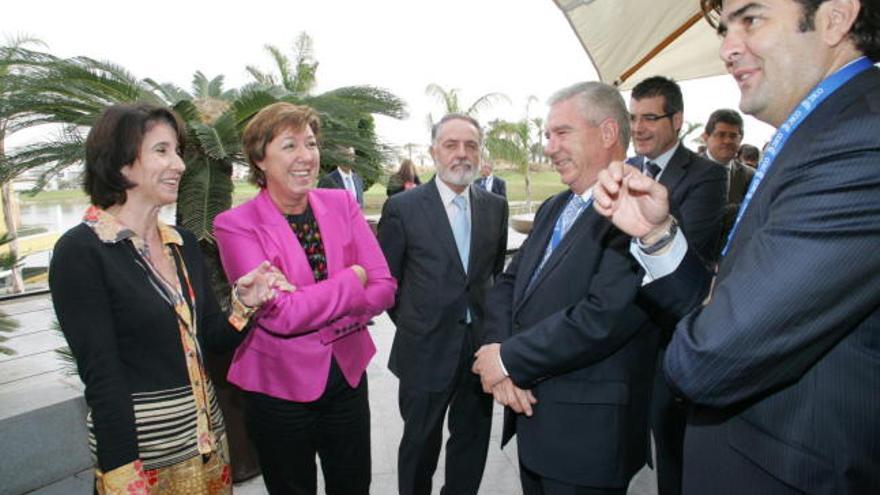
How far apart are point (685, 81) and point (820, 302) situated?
4504 millimetres

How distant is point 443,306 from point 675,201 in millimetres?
1430

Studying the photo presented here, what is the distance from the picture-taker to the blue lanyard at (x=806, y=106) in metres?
1.13

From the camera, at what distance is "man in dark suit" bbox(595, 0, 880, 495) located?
0.93 meters

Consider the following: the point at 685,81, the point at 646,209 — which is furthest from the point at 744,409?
the point at 685,81

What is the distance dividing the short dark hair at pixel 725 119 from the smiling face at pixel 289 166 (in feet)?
13.0

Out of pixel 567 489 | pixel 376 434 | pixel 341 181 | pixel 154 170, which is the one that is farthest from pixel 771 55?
pixel 341 181

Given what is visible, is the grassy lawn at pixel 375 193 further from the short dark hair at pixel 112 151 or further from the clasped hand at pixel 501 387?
the clasped hand at pixel 501 387

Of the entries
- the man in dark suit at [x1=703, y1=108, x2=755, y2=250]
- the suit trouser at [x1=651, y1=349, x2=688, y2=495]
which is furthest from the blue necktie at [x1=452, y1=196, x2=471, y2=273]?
the man in dark suit at [x1=703, y1=108, x2=755, y2=250]

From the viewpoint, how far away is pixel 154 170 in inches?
78.1

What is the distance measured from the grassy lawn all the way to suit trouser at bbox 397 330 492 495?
1513 millimetres

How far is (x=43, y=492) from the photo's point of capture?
2.55 metres

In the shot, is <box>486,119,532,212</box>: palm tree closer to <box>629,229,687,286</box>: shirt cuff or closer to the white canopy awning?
the white canopy awning

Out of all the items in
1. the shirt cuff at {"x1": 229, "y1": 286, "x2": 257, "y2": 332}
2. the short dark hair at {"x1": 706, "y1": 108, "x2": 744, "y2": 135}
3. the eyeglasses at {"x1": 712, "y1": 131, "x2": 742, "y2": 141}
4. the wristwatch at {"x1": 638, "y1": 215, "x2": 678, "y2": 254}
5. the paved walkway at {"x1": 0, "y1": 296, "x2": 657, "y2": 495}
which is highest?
the short dark hair at {"x1": 706, "y1": 108, "x2": 744, "y2": 135}

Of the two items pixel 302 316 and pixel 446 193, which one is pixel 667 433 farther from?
pixel 302 316
